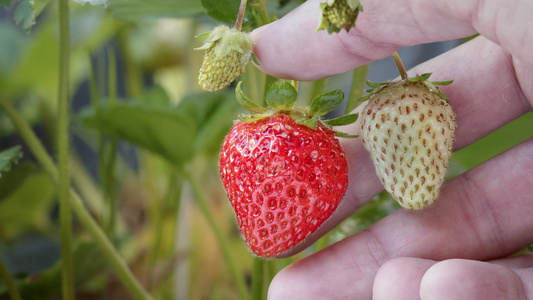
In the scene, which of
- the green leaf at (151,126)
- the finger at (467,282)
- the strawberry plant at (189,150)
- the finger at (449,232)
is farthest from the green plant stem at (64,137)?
the finger at (467,282)

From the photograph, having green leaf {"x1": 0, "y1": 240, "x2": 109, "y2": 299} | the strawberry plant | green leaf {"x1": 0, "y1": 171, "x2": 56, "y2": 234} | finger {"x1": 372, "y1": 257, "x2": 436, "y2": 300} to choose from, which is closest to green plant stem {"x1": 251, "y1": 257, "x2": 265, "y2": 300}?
the strawberry plant

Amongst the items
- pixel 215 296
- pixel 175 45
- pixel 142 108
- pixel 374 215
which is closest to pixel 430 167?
pixel 374 215

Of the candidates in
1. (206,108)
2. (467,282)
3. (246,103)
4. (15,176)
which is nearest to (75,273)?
(15,176)

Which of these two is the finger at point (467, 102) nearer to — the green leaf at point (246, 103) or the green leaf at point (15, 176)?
the green leaf at point (246, 103)

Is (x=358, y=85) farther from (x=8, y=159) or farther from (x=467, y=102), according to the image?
(x=8, y=159)

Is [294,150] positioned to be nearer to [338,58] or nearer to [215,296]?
[338,58]

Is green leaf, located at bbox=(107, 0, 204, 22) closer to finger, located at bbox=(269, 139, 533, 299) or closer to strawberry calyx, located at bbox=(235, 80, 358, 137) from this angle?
strawberry calyx, located at bbox=(235, 80, 358, 137)
